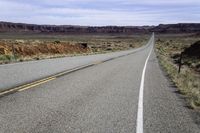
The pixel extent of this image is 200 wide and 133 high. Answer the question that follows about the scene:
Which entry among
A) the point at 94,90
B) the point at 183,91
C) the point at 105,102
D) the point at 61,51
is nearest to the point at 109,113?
the point at 105,102

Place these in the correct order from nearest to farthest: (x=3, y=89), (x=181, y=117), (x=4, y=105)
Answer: (x=181, y=117)
(x=4, y=105)
(x=3, y=89)

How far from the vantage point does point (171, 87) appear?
15.2 meters

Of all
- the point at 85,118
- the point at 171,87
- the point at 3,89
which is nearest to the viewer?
the point at 85,118

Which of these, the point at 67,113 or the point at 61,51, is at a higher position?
the point at 67,113

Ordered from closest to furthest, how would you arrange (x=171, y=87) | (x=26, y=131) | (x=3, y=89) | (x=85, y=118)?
(x=26, y=131)
(x=85, y=118)
(x=3, y=89)
(x=171, y=87)

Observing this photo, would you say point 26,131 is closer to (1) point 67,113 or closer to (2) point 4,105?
(1) point 67,113

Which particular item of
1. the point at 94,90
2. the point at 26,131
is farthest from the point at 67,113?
the point at 94,90

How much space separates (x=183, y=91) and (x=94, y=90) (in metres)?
3.01

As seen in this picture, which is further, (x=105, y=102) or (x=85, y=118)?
(x=105, y=102)

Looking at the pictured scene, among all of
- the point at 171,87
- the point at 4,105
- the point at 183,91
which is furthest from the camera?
the point at 171,87

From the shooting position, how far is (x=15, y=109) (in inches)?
361

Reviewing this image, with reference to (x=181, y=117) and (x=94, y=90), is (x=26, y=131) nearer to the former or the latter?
(x=181, y=117)

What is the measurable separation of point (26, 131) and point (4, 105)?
2.77 metres

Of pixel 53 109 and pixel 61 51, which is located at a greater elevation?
pixel 53 109
